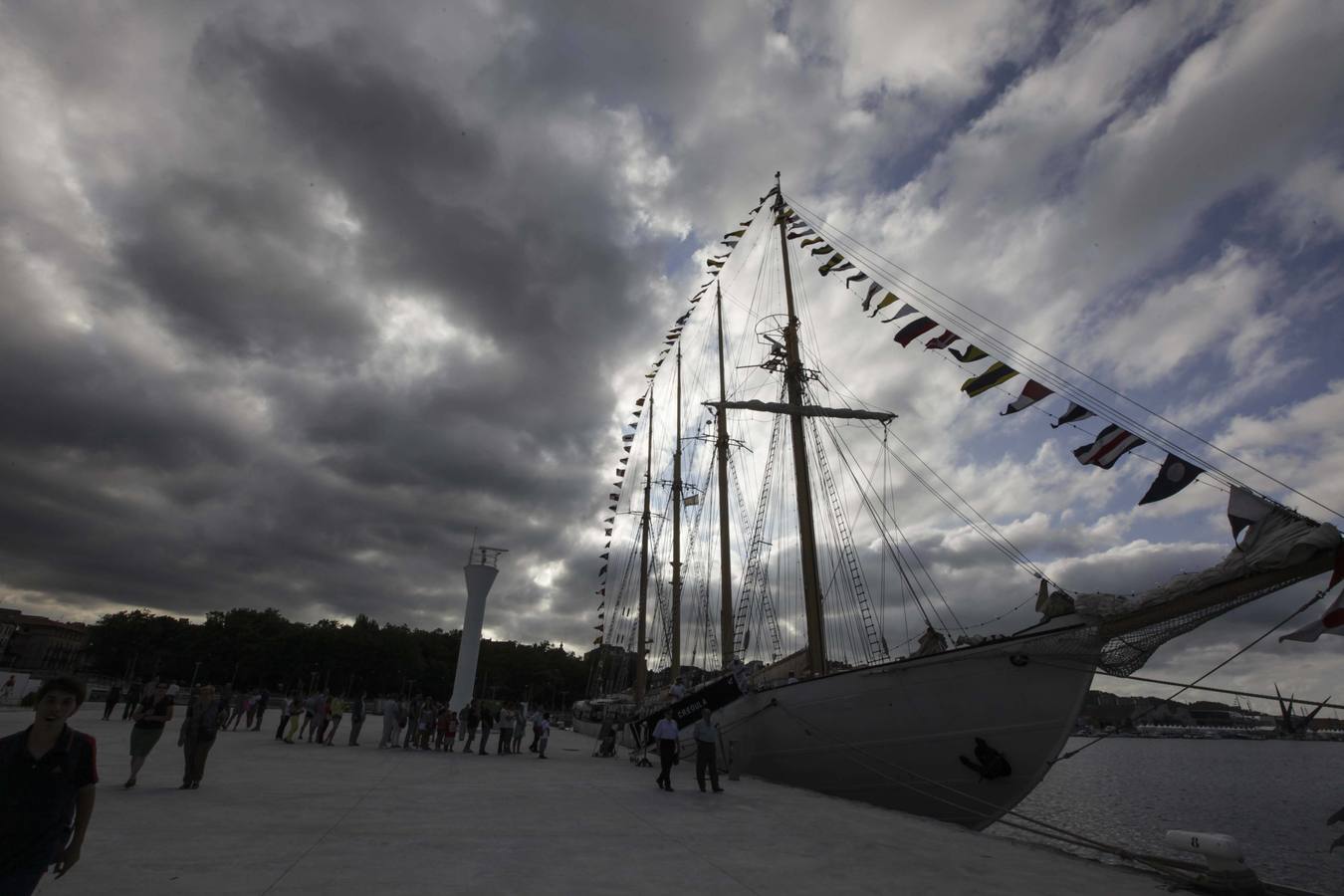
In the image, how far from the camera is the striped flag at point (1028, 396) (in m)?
12.0

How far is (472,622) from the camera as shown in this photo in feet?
98.6

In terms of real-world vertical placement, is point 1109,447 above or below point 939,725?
above

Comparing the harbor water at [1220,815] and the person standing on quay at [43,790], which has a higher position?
the person standing on quay at [43,790]

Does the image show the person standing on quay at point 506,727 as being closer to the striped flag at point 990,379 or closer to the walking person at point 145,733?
the walking person at point 145,733

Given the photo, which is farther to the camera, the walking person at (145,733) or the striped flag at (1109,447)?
the striped flag at (1109,447)

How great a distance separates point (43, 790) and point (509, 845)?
3.99m

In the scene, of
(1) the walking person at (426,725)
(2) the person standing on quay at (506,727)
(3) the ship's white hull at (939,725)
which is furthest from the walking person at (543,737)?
(3) the ship's white hull at (939,725)

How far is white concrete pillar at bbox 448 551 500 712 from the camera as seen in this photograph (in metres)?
29.3

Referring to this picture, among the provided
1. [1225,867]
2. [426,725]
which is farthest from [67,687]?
[426,725]

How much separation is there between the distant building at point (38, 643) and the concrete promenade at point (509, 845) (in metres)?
143

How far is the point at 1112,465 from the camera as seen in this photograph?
1089 centimetres

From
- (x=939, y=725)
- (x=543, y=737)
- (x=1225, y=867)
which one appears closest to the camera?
(x=1225, y=867)

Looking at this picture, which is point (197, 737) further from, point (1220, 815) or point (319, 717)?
point (1220, 815)

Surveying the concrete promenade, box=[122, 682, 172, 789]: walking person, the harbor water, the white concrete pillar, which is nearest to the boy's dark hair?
the concrete promenade
